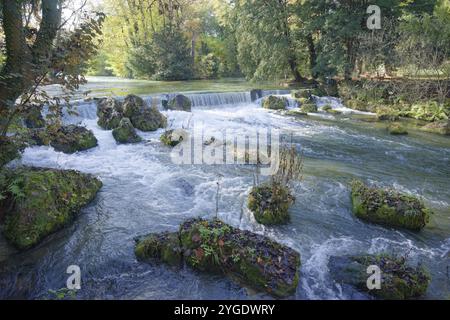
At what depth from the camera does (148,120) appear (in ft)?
45.1

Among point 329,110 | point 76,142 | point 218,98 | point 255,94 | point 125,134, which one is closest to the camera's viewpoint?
point 76,142

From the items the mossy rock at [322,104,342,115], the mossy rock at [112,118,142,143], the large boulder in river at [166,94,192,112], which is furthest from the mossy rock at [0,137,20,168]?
the mossy rock at [322,104,342,115]

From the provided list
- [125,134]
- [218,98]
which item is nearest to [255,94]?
[218,98]

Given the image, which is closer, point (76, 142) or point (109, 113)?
point (76, 142)

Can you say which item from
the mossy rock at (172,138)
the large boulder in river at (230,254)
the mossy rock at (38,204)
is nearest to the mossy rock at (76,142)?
the mossy rock at (172,138)

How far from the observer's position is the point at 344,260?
17.3 ft

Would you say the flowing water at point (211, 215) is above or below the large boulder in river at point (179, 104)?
A: below

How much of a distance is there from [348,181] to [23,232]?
7.27 metres

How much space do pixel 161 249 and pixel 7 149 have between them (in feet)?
10.5

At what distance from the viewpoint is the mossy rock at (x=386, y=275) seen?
465cm

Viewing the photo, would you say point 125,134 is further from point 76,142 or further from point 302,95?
point 302,95

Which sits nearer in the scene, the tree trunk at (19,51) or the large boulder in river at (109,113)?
the tree trunk at (19,51)

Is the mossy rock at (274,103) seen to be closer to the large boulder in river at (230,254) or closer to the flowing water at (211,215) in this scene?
the flowing water at (211,215)

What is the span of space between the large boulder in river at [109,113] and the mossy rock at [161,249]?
28.2 ft
